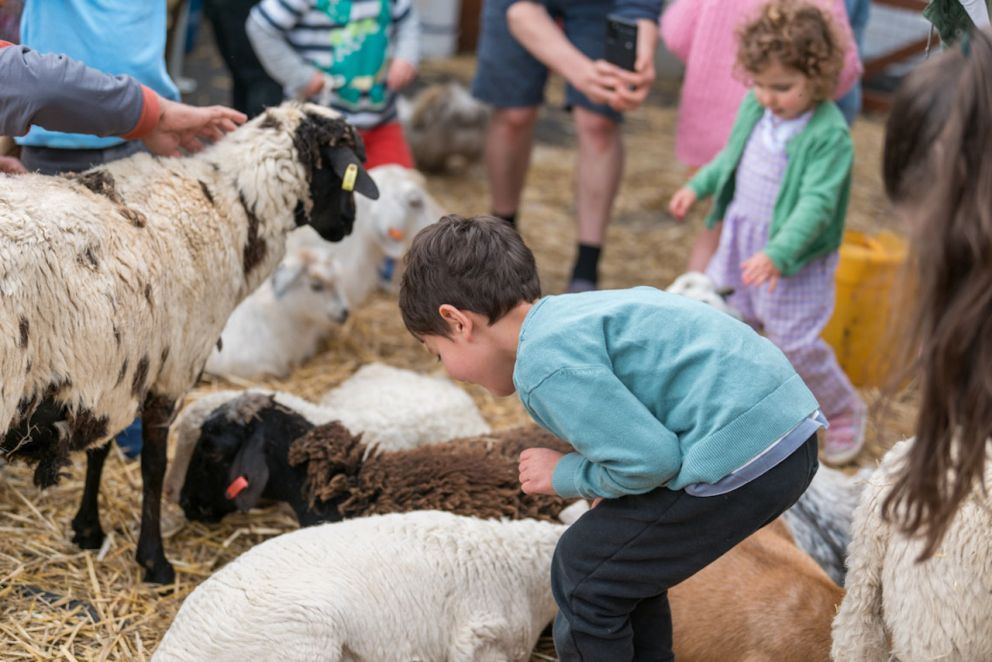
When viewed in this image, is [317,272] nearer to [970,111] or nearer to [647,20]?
[647,20]

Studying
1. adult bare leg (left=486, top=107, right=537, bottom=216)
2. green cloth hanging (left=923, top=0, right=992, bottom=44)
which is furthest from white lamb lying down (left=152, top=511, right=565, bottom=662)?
adult bare leg (left=486, top=107, right=537, bottom=216)

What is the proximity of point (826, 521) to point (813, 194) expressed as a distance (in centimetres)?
144

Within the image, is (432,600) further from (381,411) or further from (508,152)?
(508,152)

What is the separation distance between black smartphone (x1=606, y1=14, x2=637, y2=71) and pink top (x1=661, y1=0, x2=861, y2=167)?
32cm

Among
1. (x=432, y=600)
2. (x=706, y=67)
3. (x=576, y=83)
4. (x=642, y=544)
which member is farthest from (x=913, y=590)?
(x=576, y=83)

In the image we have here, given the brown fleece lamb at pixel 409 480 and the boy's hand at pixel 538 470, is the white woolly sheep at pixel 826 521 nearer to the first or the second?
the brown fleece lamb at pixel 409 480

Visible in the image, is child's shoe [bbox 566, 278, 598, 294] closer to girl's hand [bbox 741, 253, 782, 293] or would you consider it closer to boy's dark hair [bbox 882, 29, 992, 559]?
girl's hand [bbox 741, 253, 782, 293]

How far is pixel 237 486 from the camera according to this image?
12.6 feet

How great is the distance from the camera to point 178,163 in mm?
3672

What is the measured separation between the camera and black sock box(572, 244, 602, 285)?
21.5 feet

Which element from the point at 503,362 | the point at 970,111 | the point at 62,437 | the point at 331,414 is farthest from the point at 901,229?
the point at 331,414

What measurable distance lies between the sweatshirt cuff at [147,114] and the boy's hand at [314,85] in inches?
98.3

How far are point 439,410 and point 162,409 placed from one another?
1.46 metres

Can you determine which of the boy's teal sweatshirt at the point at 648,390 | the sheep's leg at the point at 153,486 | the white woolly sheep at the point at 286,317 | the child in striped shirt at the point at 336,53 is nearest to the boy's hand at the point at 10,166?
the sheep's leg at the point at 153,486
